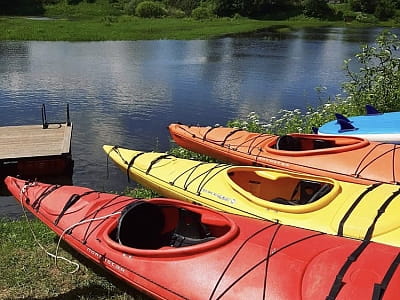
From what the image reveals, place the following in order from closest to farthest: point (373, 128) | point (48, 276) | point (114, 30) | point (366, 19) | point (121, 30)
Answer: point (48, 276), point (373, 128), point (114, 30), point (121, 30), point (366, 19)

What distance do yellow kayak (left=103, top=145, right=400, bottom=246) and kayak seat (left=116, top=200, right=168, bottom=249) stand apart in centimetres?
117

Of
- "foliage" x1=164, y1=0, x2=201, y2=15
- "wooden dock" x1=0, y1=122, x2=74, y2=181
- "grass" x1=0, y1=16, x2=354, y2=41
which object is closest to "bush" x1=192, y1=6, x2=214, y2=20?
"foliage" x1=164, y1=0, x2=201, y2=15

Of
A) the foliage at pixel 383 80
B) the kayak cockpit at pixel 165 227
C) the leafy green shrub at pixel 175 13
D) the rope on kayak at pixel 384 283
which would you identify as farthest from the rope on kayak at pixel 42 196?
the leafy green shrub at pixel 175 13

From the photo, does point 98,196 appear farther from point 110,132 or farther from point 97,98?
point 97,98

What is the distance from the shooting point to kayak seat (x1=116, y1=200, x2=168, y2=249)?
4.81 m

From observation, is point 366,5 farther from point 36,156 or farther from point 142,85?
point 36,156

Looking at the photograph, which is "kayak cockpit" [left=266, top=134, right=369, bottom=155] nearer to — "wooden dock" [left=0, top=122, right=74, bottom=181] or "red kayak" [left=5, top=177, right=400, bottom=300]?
"red kayak" [left=5, top=177, right=400, bottom=300]

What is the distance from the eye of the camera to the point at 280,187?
637 cm

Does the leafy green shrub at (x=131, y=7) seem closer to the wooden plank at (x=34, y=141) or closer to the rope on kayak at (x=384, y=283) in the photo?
the wooden plank at (x=34, y=141)

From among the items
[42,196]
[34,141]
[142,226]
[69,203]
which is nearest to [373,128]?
[142,226]

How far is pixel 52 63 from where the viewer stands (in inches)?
899

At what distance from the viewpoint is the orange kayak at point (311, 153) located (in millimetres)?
6848

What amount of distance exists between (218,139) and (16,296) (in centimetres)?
495

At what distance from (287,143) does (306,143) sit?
329 mm
